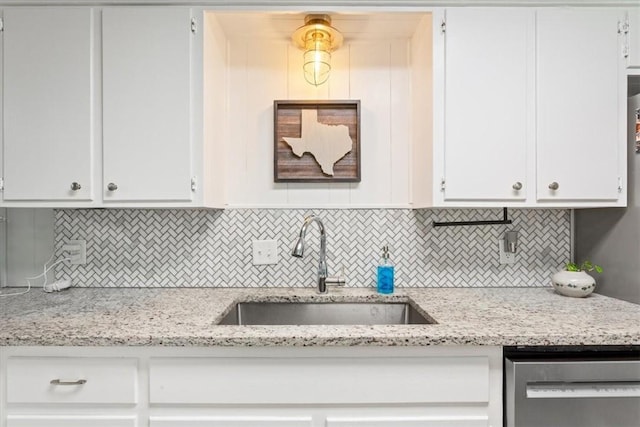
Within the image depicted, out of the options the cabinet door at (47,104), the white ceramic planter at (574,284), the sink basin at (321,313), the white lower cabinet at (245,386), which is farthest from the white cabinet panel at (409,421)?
the cabinet door at (47,104)

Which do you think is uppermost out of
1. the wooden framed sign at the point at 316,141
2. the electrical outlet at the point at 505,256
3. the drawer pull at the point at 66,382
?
the wooden framed sign at the point at 316,141

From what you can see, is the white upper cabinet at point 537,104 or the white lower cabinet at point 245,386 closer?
the white lower cabinet at point 245,386

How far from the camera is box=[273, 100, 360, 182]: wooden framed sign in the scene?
69.7 inches

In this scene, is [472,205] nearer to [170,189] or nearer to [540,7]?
[540,7]

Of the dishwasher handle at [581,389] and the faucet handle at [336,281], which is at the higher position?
the faucet handle at [336,281]

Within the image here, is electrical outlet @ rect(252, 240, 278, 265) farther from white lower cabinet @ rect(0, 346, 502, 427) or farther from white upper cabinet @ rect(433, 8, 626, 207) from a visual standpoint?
white upper cabinet @ rect(433, 8, 626, 207)

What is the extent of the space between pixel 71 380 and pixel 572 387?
1.53 metres

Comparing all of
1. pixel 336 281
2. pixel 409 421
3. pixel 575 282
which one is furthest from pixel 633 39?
pixel 409 421

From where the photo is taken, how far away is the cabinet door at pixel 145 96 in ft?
4.79

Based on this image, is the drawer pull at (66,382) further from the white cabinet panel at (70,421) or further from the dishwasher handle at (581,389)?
the dishwasher handle at (581,389)

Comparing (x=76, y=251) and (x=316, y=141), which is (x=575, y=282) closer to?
(x=316, y=141)

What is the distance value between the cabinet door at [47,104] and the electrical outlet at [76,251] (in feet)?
1.19

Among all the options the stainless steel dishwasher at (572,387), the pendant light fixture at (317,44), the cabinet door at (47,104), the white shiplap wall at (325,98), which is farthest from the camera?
the white shiplap wall at (325,98)

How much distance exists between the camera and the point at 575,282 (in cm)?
152
